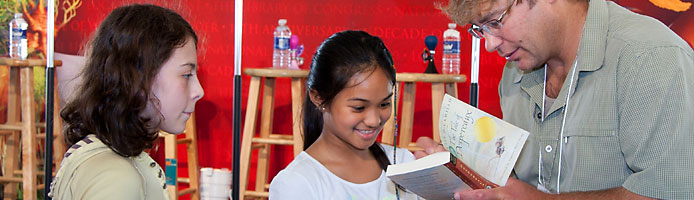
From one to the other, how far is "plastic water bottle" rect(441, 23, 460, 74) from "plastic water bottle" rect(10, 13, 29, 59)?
2457mm

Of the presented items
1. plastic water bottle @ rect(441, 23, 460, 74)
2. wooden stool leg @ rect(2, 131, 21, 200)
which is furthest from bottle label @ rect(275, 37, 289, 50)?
wooden stool leg @ rect(2, 131, 21, 200)

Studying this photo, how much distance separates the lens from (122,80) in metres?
1.33

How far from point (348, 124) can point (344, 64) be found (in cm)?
17

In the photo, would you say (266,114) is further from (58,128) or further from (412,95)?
(58,128)

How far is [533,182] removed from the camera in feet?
5.87

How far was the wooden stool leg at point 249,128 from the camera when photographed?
3.74m

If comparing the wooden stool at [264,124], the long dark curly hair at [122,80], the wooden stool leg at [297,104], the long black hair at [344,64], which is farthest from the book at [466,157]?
the wooden stool leg at [297,104]

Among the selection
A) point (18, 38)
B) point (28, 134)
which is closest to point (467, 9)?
point (28, 134)

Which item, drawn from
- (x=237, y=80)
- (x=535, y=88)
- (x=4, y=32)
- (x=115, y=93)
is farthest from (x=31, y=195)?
(x=535, y=88)

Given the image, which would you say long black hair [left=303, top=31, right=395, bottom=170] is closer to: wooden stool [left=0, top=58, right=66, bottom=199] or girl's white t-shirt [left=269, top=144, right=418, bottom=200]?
girl's white t-shirt [left=269, top=144, right=418, bottom=200]

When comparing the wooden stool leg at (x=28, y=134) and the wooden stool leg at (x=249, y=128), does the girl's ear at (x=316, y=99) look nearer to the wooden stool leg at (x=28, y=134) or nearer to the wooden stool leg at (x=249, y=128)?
the wooden stool leg at (x=249, y=128)

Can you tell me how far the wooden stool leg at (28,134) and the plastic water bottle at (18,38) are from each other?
206mm

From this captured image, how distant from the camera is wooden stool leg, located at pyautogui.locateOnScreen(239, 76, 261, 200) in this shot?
3.74 m

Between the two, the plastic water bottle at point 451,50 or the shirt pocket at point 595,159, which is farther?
the plastic water bottle at point 451,50
